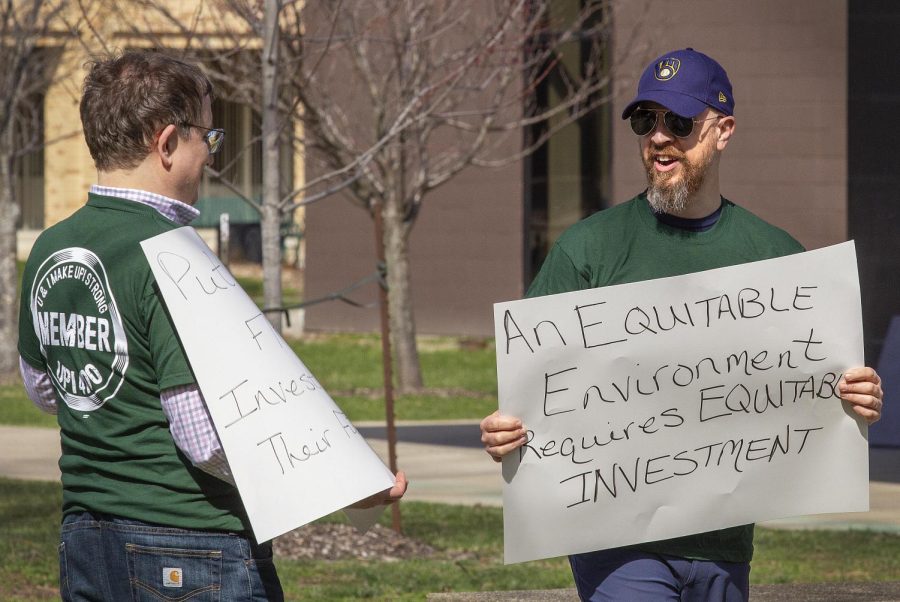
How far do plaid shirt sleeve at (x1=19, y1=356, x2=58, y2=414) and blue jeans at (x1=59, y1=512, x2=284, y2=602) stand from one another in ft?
1.28

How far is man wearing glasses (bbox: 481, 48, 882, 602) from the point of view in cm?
351

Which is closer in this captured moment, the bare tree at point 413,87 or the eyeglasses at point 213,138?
the eyeglasses at point 213,138

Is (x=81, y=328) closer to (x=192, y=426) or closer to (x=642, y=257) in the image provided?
(x=192, y=426)

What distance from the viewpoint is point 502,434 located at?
11.3 feet

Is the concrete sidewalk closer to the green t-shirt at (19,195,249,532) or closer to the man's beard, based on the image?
the man's beard

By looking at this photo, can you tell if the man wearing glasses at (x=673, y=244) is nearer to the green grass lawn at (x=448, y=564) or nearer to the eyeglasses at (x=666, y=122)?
the eyeglasses at (x=666, y=122)

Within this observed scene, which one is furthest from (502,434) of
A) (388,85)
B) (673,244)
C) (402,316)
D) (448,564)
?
(402,316)

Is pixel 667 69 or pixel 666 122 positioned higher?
pixel 667 69

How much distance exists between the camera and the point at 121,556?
300cm

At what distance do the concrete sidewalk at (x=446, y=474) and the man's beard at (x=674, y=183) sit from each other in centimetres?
546

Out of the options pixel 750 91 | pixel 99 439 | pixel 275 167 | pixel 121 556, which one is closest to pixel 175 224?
pixel 99 439

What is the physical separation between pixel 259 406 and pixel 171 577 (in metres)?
0.38

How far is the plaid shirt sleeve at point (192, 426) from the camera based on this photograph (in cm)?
292

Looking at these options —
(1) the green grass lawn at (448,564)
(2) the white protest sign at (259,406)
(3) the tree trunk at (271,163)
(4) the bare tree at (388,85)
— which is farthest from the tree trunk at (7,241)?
(2) the white protest sign at (259,406)
